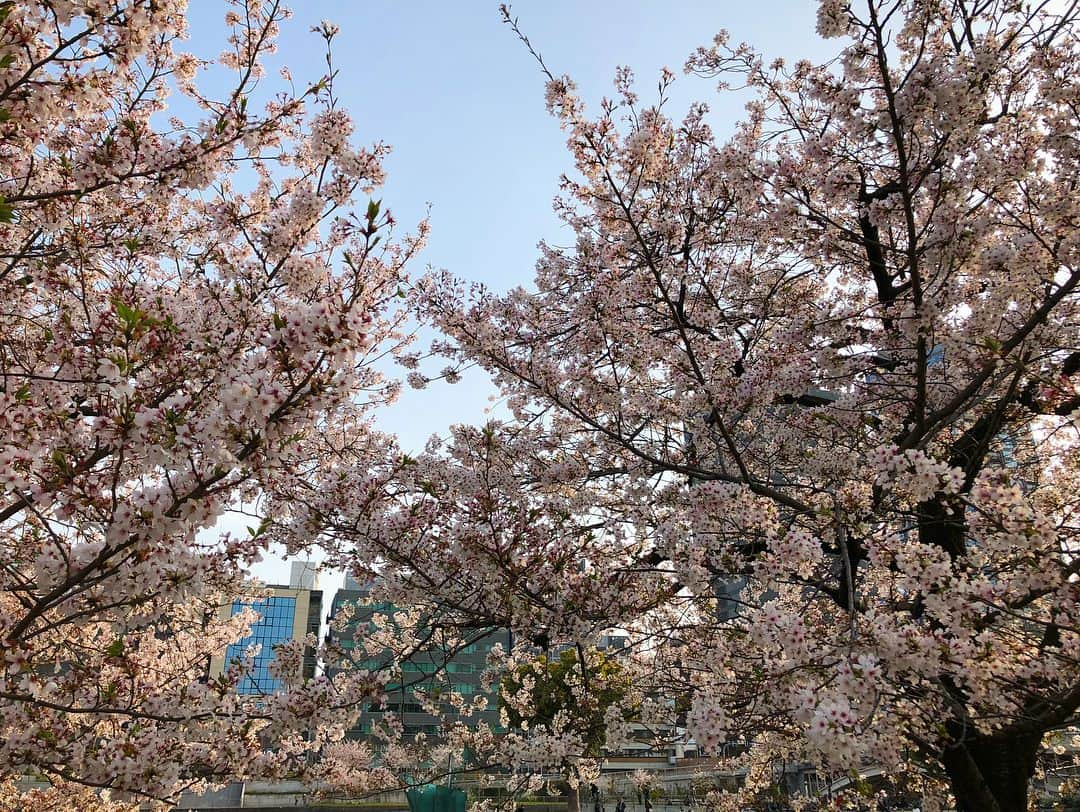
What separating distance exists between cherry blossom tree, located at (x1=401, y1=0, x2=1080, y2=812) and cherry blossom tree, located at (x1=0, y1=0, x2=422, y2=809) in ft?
4.92

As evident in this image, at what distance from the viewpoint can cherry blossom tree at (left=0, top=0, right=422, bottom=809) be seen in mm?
2412

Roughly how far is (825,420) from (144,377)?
4.97 meters

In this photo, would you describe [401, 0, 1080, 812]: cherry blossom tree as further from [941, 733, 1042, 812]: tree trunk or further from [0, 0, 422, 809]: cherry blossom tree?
[0, 0, 422, 809]: cherry blossom tree

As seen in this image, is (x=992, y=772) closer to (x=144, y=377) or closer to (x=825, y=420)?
(x=825, y=420)

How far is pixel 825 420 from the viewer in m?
5.34

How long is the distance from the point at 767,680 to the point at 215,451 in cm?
322

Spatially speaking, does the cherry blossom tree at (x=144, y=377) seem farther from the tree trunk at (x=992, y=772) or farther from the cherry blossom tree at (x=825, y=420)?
the tree trunk at (x=992, y=772)

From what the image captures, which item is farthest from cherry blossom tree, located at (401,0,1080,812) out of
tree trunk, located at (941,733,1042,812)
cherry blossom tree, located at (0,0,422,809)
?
cherry blossom tree, located at (0,0,422,809)

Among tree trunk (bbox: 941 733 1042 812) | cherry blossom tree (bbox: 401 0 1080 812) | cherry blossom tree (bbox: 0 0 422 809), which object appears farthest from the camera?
tree trunk (bbox: 941 733 1042 812)

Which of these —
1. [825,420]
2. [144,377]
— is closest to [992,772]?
[825,420]

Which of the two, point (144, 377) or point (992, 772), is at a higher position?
point (144, 377)

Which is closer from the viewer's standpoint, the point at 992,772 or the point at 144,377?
the point at 144,377

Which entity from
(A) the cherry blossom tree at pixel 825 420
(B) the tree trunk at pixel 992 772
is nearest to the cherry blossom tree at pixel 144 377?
(A) the cherry blossom tree at pixel 825 420

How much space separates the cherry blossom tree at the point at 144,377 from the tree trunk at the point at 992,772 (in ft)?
14.1
